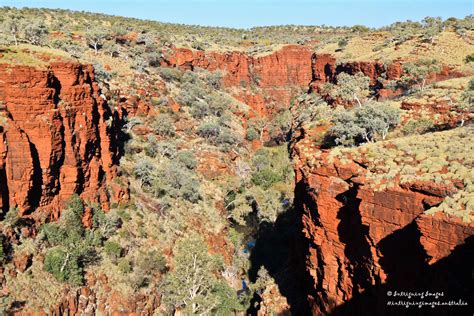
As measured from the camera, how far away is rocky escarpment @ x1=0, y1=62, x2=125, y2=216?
2456 cm

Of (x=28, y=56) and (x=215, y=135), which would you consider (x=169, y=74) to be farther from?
(x=28, y=56)

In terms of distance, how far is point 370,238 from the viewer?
16891mm

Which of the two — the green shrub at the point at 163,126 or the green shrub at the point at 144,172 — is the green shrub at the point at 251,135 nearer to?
the green shrub at the point at 163,126

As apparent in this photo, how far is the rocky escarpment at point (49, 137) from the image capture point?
24562 millimetres

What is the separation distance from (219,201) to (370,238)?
2850 centimetres

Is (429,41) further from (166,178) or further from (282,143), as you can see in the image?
(166,178)

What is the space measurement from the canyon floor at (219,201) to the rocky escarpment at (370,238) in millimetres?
66

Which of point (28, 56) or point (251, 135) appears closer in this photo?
point (28, 56)

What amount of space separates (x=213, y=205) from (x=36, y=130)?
21036 millimetres

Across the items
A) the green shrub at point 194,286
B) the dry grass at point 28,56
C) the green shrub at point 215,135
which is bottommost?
the green shrub at point 194,286

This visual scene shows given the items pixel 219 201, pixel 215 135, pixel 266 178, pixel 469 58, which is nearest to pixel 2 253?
pixel 219 201

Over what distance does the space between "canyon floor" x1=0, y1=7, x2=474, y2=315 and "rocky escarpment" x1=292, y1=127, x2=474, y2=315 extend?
0.22 ft

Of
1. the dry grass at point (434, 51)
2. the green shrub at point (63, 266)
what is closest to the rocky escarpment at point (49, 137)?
the green shrub at point (63, 266)

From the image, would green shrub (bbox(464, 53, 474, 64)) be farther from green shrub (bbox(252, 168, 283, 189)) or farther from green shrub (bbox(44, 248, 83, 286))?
green shrub (bbox(44, 248, 83, 286))
